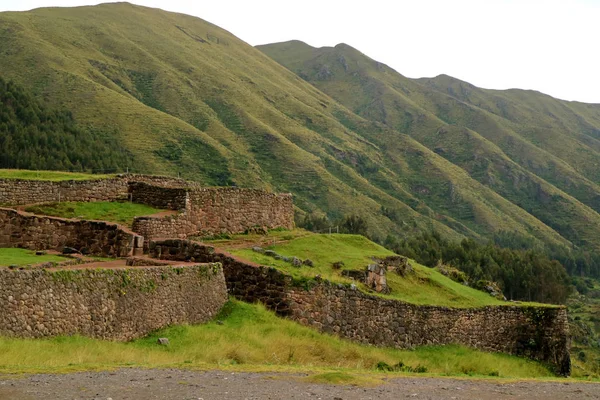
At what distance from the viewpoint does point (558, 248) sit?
17762 centimetres

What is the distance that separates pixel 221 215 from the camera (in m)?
32.8

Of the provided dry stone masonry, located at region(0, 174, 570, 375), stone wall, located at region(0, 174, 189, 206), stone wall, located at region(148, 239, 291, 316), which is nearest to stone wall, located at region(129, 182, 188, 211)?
dry stone masonry, located at region(0, 174, 570, 375)

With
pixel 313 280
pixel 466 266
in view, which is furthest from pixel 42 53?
pixel 313 280

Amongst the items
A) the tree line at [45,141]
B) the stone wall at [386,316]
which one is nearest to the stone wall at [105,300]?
the stone wall at [386,316]

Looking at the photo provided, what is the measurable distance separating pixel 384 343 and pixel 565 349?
33.9 feet

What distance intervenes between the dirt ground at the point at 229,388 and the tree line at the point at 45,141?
253ft

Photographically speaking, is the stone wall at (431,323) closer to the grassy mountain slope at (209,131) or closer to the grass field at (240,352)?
the grass field at (240,352)

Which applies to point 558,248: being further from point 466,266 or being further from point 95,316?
point 95,316

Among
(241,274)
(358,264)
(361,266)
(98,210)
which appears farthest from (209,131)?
(241,274)

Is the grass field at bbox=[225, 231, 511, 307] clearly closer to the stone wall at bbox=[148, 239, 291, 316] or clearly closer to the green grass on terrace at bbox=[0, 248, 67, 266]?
the stone wall at bbox=[148, 239, 291, 316]

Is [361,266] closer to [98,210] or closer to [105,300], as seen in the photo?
[98,210]

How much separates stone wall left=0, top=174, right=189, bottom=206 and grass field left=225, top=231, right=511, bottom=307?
6808mm

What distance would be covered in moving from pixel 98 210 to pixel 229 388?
65.5 ft

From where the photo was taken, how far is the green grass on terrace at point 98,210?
29.1 meters
